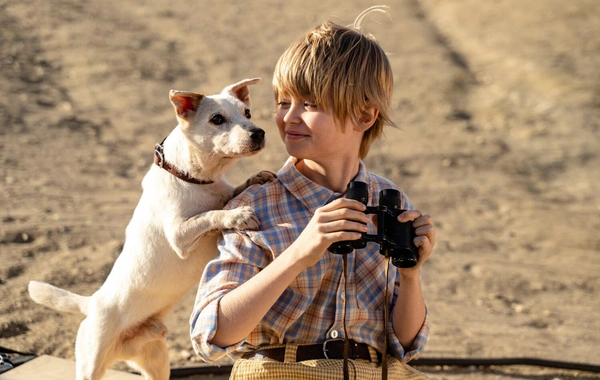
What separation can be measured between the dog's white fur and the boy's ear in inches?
21.1

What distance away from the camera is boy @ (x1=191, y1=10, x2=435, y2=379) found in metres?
2.02

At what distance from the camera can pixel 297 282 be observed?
2.09 meters

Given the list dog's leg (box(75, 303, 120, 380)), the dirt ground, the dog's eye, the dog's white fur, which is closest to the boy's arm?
the dog's white fur

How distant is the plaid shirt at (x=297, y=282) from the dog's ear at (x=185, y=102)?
27.2 inches

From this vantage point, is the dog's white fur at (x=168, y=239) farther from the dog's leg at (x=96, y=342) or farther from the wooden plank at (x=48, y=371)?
the wooden plank at (x=48, y=371)

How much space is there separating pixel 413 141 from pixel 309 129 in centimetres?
602

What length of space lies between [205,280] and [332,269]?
39cm

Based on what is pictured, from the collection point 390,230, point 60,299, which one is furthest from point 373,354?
point 60,299

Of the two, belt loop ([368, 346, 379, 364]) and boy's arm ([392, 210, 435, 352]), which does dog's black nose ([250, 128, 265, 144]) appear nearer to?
boy's arm ([392, 210, 435, 352])

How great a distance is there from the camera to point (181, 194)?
2.65m

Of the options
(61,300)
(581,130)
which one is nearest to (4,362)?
(61,300)

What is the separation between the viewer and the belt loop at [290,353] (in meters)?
2.08

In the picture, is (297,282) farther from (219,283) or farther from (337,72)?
(337,72)

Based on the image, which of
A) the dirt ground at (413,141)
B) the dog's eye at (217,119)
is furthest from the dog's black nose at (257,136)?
the dirt ground at (413,141)
